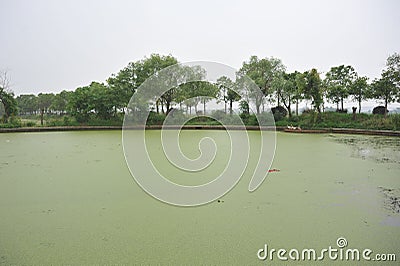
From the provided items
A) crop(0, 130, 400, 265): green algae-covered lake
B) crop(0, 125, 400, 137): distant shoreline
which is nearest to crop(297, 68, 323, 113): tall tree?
crop(0, 125, 400, 137): distant shoreline

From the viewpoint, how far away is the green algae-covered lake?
1542 mm

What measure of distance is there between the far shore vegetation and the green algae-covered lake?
8.63 metres

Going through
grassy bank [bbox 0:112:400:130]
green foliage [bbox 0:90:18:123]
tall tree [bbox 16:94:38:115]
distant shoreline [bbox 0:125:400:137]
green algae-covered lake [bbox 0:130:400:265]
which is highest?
tall tree [bbox 16:94:38:115]

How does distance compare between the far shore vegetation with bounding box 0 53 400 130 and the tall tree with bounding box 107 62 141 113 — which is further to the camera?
the tall tree with bounding box 107 62 141 113

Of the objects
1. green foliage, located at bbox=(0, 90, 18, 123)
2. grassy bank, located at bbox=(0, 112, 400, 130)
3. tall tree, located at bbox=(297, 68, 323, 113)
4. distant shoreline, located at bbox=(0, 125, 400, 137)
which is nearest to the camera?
distant shoreline, located at bbox=(0, 125, 400, 137)

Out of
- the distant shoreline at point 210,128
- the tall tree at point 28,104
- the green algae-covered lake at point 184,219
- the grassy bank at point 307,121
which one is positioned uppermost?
the tall tree at point 28,104

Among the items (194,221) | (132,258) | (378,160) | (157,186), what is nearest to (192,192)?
(157,186)

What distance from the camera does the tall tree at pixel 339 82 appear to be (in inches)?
469

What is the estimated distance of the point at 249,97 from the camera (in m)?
13.3

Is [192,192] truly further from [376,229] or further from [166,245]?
[376,229]

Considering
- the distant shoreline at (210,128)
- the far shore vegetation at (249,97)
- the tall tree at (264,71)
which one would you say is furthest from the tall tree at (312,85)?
the tall tree at (264,71)

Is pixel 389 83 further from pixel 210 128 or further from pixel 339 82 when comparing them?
pixel 210 128

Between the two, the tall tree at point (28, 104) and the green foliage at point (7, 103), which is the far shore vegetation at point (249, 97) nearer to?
the green foliage at point (7, 103)

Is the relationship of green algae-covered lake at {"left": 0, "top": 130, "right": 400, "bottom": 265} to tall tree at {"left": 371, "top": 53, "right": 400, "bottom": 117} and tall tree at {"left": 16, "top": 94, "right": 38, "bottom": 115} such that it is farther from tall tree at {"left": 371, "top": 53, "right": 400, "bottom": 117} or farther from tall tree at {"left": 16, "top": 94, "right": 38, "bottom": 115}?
tall tree at {"left": 16, "top": 94, "right": 38, "bottom": 115}
